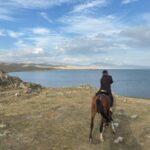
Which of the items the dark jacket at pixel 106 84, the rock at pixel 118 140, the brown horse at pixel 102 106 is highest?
the dark jacket at pixel 106 84

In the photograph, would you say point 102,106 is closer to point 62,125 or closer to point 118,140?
point 118,140

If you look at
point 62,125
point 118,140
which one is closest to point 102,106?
point 118,140

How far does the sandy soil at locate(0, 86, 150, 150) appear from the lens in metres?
21.1

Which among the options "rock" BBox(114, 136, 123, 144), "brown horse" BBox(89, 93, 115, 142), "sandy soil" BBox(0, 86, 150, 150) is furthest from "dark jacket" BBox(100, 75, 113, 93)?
"rock" BBox(114, 136, 123, 144)

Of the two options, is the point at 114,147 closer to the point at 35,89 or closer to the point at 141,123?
the point at 141,123

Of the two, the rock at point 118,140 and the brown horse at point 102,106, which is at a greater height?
the brown horse at point 102,106

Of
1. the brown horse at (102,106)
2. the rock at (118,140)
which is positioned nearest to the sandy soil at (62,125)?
the rock at (118,140)

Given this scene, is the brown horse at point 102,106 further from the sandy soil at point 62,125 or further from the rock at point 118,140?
the sandy soil at point 62,125

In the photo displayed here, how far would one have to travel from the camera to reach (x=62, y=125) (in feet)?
79.1

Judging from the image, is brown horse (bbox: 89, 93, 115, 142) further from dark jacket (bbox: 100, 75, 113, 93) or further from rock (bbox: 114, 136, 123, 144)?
dark jacket (bbox: 100, 75, 113, 93)

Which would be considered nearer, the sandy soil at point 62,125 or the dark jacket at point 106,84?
the sandy soil at point 62,125

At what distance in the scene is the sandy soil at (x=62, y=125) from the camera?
21109 mm

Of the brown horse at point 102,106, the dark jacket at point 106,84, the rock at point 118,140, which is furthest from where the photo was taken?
the dark jacket at point 106,84

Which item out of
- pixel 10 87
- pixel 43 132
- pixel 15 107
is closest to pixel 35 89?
pixel 10 87
